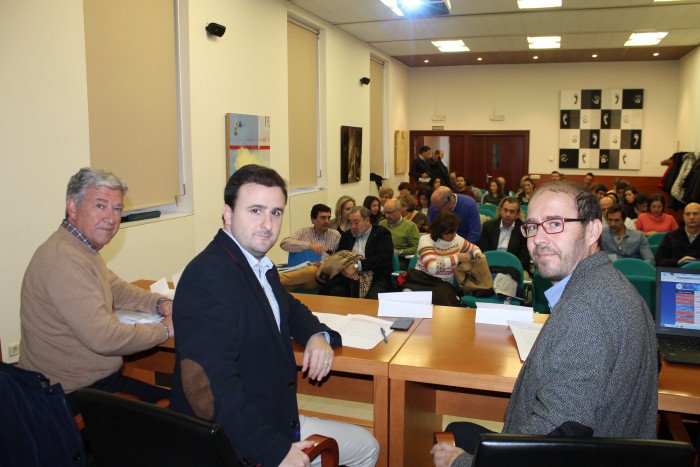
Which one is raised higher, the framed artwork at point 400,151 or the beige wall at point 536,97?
the beige wall at point 536,97

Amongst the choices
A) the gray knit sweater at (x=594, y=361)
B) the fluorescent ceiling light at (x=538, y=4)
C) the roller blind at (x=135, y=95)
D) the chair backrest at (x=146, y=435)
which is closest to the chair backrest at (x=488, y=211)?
the fluorescent ceiling light at (x=538, y=4)

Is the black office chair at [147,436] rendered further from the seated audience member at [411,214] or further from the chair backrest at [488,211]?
the chair backrest at [488,211]

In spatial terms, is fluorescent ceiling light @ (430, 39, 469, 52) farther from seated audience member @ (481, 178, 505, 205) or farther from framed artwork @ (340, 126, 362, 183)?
seated audience member @ (481, 178, 505, 205)

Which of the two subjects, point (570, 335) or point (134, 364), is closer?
point (570, 335)

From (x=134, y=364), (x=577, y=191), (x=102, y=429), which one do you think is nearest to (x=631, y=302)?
(x=577, y=191)

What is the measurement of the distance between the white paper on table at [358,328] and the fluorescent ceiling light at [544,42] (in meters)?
8.31

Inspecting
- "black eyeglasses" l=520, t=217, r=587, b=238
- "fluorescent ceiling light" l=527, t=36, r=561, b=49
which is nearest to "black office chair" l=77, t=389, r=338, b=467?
"black eyeglasses" l=520, t=217, r=587, b=238

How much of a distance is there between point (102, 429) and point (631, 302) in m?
1.37

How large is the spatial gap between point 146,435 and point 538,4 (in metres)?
7.30

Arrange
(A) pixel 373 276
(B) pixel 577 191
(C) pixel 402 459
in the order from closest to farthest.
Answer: (B) pixel 577 191, (C) pixel 402 459, (A) pixel 373 276

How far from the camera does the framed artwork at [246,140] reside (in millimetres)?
6094

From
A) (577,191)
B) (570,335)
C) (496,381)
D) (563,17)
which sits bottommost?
(496,381)

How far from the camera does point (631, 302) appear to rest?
1.49 meters

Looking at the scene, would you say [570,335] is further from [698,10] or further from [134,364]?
[698,10]
